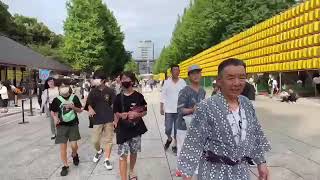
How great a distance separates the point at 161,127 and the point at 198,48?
5792cm

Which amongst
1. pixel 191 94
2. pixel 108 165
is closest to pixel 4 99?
pixel 108 165

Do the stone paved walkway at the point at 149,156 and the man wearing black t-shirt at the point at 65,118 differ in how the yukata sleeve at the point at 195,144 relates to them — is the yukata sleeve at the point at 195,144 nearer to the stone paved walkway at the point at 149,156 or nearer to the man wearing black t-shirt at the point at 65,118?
the stone paved walkway at the point at 149,156

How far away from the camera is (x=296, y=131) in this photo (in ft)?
38.4

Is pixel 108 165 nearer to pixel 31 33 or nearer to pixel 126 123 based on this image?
pixel 126 123

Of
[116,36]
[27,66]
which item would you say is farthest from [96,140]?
[116,36]

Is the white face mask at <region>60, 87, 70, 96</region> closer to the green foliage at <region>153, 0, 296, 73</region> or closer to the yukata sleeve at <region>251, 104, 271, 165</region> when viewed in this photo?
the yukata sleeve at <region>251, 104, 271, 165</region>

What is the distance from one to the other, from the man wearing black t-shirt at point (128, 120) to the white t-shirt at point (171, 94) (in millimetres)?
2123

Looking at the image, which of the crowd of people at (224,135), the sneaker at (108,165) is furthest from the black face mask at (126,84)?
the crowd of people at (224,135)

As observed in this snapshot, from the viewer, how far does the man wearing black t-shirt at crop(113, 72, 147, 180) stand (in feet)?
21.0

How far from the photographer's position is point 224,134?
3.18 m

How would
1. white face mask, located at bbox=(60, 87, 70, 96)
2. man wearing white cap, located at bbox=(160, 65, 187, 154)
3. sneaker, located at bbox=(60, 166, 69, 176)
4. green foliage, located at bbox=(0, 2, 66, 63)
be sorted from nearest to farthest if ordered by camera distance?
sneaker, located at bbox=(60, 166, 69, 176), white face mask, located at bbox=(60, 87, 70, 96), man wearing white cap, located at bbox=(160, 65, 187, 154), green foliage, located at bbox=(0, 2, 66, 63)

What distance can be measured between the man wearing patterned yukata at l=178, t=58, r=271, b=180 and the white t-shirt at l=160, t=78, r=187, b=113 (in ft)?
17.2

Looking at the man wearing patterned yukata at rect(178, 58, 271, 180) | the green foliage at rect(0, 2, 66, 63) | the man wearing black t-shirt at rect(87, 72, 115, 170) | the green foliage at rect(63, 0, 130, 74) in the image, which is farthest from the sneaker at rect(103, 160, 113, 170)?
the green foliage at rect(0, 2, 66, 63)

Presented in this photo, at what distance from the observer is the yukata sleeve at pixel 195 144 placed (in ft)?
10.7
